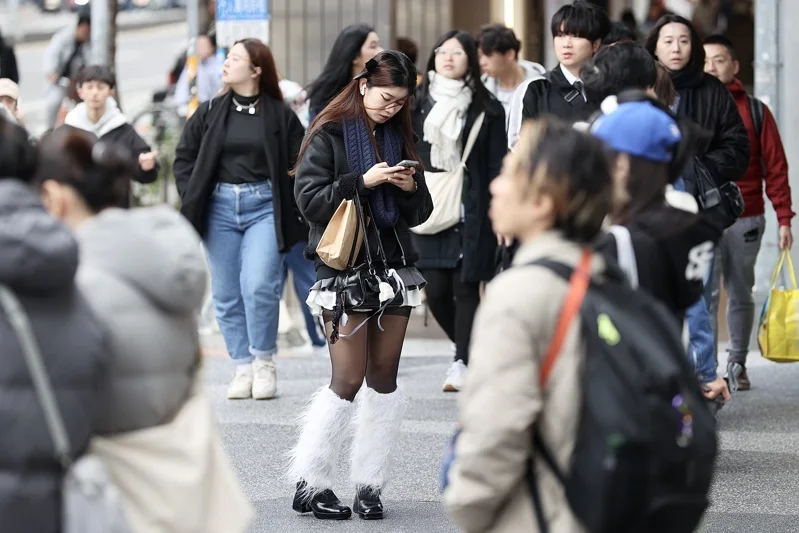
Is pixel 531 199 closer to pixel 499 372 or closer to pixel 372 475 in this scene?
pixel 499 372

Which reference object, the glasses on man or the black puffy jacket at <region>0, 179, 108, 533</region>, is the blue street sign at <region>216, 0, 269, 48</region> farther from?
the black puffy jacket at <region>0, 179, 108, 533</region>

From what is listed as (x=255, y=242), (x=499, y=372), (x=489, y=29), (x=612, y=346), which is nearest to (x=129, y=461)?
(x=499, y=372)

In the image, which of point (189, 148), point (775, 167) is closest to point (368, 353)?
point (189, 148)

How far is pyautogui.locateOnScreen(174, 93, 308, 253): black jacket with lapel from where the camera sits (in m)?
9.05

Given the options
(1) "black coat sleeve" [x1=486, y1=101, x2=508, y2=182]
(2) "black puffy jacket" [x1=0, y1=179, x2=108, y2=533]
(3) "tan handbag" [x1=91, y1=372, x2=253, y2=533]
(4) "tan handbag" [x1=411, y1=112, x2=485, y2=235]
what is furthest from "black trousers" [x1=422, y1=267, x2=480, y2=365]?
(2) "black puffy jacket" [x1=0, y1=179, x2=108, y2=533]

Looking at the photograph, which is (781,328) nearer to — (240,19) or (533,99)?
(533,99)

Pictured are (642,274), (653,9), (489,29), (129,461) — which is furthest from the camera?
(653,9)

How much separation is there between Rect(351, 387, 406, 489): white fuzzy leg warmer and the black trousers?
310cm

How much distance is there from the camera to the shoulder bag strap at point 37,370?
124 inches

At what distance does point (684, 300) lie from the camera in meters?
4.33

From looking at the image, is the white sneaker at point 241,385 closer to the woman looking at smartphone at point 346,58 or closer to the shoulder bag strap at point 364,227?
the woman looking at smartphone at point 346,58

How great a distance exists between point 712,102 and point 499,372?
16.2 feet

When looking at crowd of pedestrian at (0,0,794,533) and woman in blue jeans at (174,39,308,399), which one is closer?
crowd of pedestrian at (0,0,794,533)

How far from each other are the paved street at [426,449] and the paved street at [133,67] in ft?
51.2
